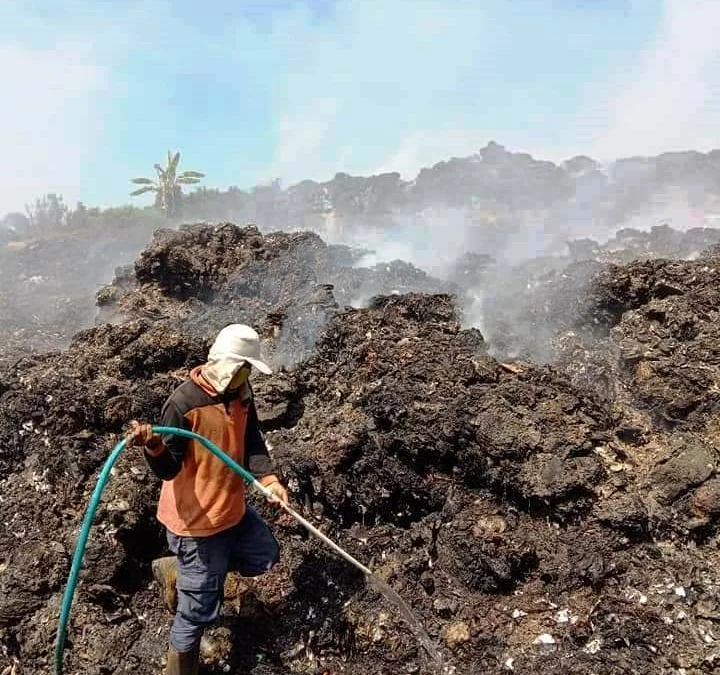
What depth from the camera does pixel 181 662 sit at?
9.43 feet

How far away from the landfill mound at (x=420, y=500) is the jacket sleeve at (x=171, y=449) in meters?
1.03

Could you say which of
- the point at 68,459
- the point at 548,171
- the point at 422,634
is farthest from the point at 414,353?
the point at 548,171

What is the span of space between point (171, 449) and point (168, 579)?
3.00 ft

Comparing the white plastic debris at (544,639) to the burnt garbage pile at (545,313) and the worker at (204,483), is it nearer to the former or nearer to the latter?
the worker at (204,483)

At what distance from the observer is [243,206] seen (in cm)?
3256

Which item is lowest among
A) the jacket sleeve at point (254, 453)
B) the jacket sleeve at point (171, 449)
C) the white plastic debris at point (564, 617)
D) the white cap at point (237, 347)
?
the white plastic debris at point (564, 617)

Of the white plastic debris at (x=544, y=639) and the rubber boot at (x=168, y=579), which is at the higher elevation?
the rubber boot at (x=168, y=579)

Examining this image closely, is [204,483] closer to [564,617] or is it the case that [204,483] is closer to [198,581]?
[198,581]

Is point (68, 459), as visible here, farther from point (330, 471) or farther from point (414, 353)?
point (414, 353)

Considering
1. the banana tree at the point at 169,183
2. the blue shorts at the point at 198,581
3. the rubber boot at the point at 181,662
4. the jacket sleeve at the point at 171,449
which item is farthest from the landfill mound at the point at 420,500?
the banana tree at the point at 169,183

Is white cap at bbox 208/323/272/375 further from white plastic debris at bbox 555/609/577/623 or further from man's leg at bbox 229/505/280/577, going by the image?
white plastic debris at bbox 555/609/577/623

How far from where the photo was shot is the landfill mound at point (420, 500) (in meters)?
3.10

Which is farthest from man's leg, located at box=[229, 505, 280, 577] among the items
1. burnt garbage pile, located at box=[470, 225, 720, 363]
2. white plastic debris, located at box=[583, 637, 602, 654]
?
burnt garbage pile, located at box=[470, 225, 720, 363]

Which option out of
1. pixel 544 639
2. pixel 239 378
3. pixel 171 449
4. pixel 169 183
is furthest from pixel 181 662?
pixel 169 183
